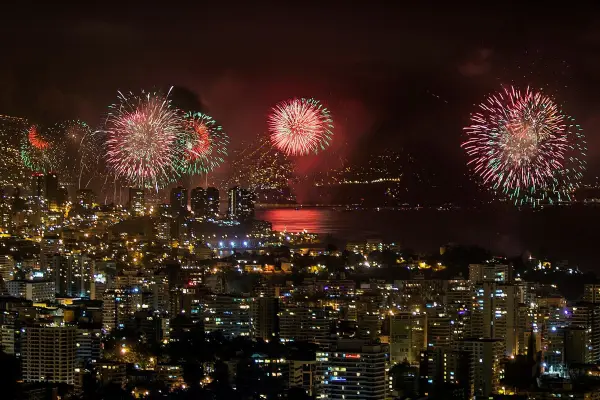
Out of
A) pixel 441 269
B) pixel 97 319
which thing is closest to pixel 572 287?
pixel 441 269

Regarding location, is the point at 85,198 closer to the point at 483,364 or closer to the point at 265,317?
the point at 265,317

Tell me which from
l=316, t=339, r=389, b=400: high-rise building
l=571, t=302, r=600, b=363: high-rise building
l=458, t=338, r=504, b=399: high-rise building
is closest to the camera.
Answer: l=316, t=339, r=389, b=400: high-rise building

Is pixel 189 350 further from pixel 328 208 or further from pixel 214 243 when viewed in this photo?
pixel 328 208

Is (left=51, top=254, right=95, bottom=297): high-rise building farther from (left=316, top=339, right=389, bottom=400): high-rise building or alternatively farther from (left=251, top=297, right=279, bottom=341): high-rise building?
(left=316, top=339, right=389, bottom=400): high-rise building

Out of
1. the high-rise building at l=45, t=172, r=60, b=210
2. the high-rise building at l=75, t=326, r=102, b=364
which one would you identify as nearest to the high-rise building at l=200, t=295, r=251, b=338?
the high-rise building at l=75, t=326, r=102, b=364

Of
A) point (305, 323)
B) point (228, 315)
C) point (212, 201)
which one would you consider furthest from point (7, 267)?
point (212, 201)
